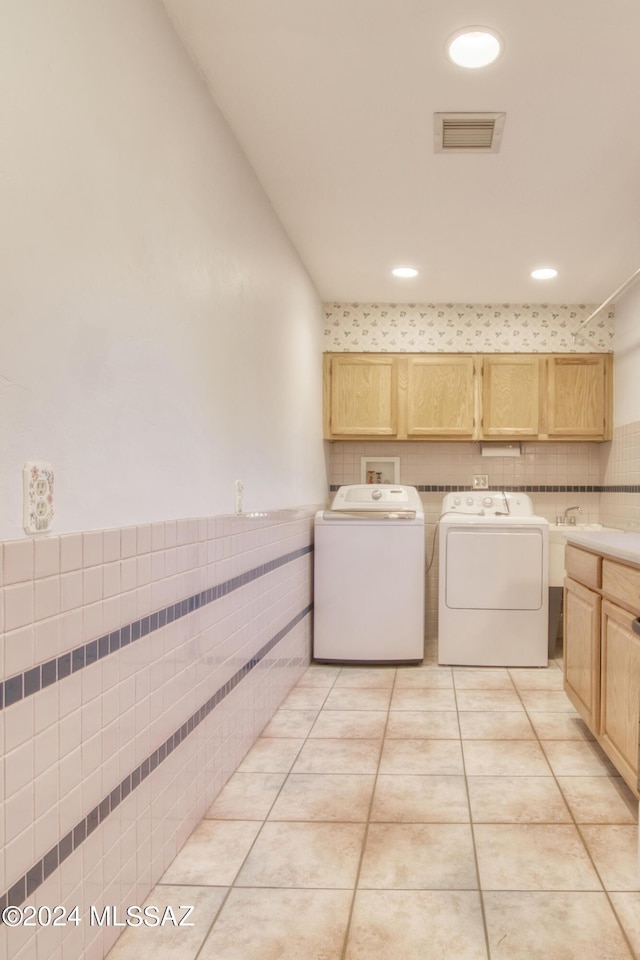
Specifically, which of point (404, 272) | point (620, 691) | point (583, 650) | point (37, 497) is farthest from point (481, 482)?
point (37, 497)

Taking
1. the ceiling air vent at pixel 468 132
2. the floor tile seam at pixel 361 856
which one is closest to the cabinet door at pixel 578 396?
the ceiling air vent at pixel 468 132

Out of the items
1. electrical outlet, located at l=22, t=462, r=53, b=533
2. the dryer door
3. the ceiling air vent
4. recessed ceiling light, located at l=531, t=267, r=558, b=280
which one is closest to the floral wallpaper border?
recessed ceiling light, located at l=531, t=267, r=558, b=280

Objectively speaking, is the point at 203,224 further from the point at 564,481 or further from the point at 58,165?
the point at 564,481

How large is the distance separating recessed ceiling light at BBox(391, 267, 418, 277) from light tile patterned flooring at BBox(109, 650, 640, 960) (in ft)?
8.00

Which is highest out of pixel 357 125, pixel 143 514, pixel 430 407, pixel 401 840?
pixel 357 125

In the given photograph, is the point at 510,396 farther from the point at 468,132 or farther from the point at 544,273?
the point at 468,132

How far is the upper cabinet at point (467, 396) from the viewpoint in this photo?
4.67 meters

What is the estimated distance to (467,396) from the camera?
4.74 metres

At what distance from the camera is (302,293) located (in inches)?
158

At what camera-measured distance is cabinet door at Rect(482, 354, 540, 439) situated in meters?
4.70

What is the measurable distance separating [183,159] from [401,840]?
2.06m

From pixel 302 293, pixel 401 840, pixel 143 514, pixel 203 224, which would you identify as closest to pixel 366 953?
pixel 401 840

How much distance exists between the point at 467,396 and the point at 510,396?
0.93 ft

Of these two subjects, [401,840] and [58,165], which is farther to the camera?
[401,840]
